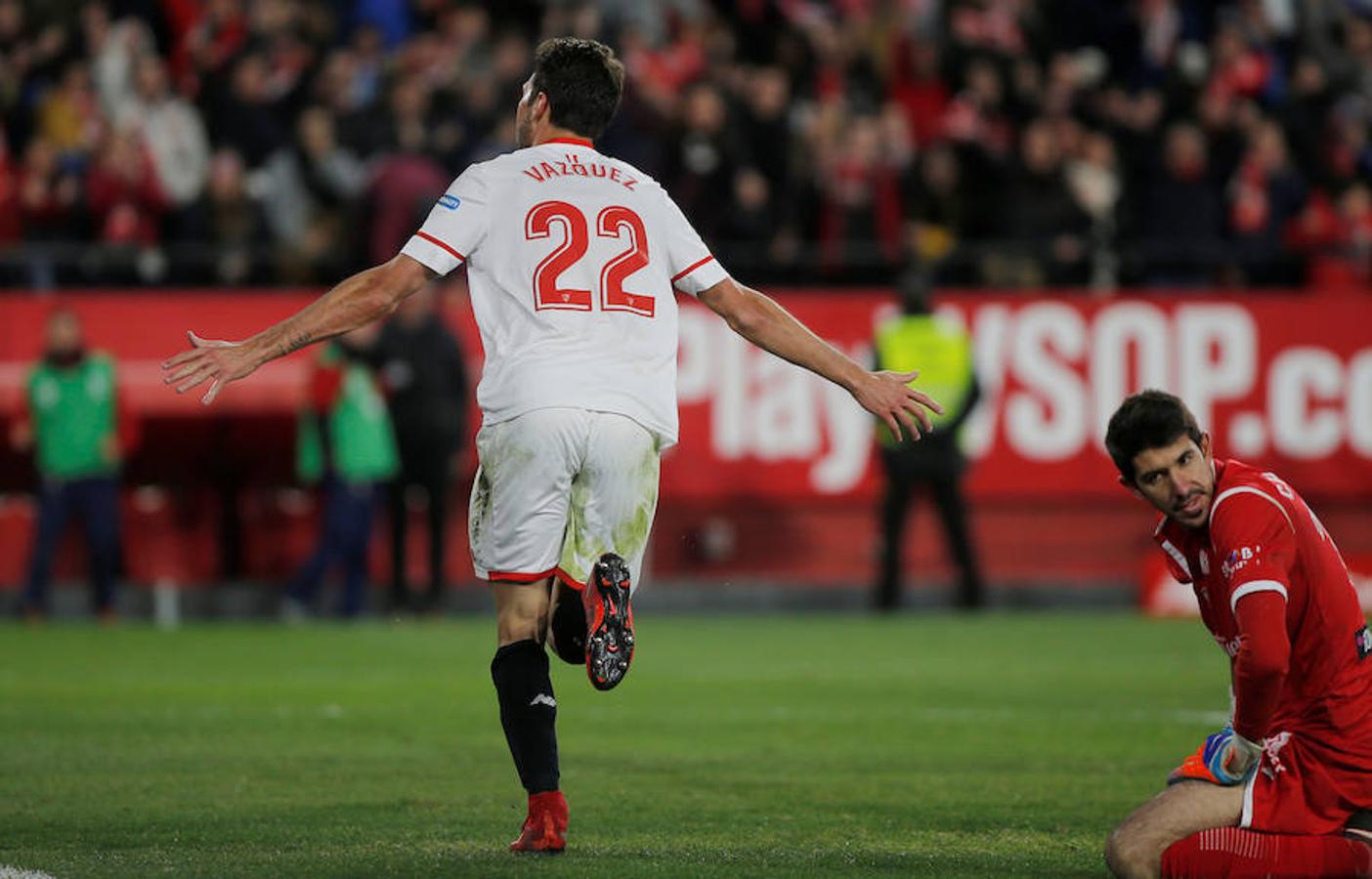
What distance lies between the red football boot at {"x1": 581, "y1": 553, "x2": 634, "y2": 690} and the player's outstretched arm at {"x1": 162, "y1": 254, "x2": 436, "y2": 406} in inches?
39.6

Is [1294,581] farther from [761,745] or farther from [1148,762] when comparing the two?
[761,745]

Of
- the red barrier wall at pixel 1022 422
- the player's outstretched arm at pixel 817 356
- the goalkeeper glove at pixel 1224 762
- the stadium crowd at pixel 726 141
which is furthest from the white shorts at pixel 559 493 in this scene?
the red barrier wall at pixel 1022 422

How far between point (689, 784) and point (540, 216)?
281cm

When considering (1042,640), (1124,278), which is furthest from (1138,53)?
(1042,640)

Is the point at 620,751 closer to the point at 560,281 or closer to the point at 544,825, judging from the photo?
the point at 544,825

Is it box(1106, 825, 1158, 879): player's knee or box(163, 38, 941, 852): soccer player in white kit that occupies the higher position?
box(163, 38, 941, 852): soccer player in white kit

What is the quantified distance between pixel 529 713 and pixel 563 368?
1.02m

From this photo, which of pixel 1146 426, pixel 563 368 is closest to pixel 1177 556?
pixel 1146 426

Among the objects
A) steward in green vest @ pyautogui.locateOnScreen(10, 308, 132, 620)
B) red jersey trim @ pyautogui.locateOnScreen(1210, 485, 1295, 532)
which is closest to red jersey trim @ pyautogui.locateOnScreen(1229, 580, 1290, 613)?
red jersey trim @ pyautogui.locateOnScreen(1210, 485, 1295, 532)

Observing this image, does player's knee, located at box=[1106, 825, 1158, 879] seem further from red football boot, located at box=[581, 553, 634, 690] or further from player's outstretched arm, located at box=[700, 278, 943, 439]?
red football boot, located at box=[581, 553, 634, 690]

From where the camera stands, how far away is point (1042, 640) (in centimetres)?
1586

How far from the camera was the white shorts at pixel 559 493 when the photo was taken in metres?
6.80

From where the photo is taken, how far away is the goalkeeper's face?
6.11 m

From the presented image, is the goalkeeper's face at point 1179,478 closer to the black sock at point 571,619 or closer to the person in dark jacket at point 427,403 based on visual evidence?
the black sock at point 571,619
